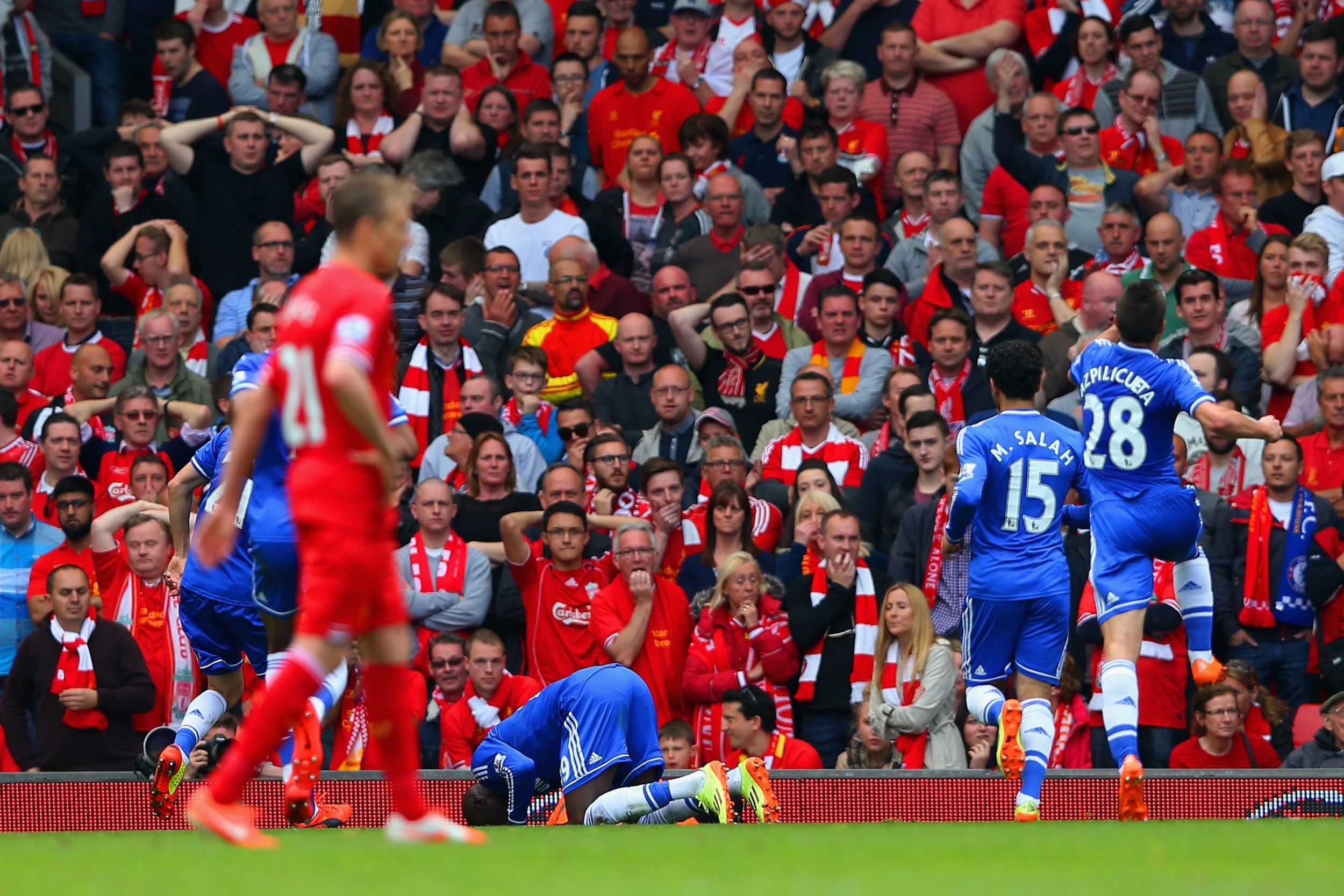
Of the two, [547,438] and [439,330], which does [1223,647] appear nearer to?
[547,438]

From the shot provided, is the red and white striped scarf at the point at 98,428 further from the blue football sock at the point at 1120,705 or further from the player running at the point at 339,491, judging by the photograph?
the player running at the point at 339,491

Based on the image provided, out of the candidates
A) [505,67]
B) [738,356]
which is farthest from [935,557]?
[505,67]

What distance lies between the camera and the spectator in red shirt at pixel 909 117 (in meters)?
15.9

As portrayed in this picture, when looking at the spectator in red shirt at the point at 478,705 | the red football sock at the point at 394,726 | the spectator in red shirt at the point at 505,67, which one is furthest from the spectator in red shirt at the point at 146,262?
the red football sock at the point at 394,726

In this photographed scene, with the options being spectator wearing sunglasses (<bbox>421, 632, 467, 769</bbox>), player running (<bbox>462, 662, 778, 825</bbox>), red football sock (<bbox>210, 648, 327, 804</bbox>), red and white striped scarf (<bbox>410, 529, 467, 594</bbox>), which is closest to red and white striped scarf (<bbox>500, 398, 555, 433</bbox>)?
red and white striped scarf (<bbox>410, 529, 467, 594</bbox>)

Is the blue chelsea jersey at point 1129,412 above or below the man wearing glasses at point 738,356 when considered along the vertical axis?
below

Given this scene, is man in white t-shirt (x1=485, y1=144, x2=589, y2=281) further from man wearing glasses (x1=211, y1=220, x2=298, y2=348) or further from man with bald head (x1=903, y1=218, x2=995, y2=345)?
man with bald head (x1=903, y1=218, x2=995, y2=345)

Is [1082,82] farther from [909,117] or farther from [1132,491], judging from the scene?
[1132,491]

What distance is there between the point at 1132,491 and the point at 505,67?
9.03 metres

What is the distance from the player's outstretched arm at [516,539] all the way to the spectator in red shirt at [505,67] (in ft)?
17.7

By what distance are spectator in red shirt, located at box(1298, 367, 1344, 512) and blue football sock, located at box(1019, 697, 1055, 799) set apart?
3.30 metres

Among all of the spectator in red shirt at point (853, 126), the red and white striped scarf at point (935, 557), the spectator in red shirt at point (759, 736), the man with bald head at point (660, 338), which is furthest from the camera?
the spectator in red shirt at point (853, 126)

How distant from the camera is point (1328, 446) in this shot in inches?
484

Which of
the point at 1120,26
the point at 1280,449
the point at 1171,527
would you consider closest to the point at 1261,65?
the point at 1120,26
